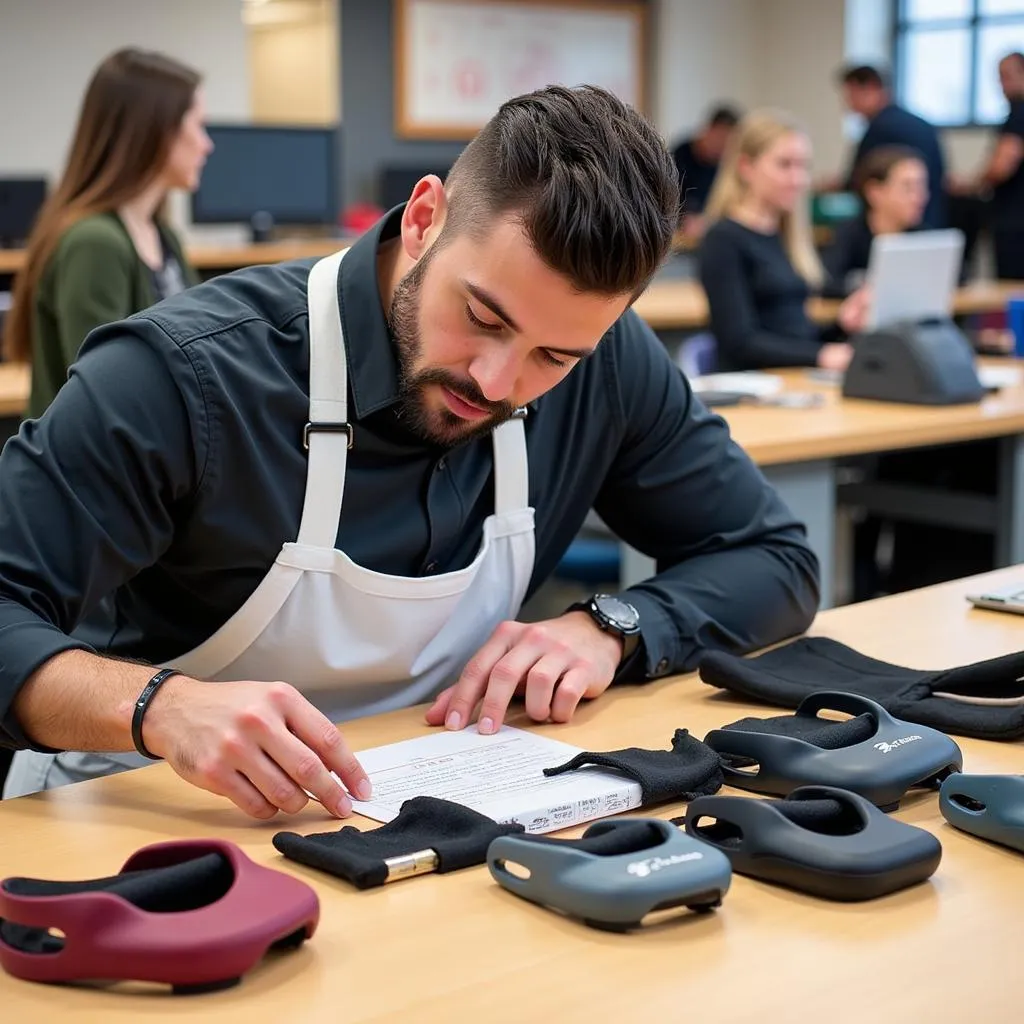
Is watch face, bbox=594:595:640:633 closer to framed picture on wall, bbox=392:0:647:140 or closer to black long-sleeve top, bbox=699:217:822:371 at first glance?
black long-sleeve top, bbox=699:217:822:371

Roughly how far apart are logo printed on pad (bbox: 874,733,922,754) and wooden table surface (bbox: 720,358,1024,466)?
1.60 meters

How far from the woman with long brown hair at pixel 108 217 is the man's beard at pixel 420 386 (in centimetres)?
187

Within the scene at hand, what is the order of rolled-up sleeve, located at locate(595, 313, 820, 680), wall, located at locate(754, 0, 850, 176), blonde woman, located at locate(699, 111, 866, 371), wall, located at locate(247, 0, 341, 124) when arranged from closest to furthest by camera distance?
rolled-up sleeve, located at locate(595, 313, 820, 680)
blonde woman, located at locate(699, 111, 866, 371)
wall, located at locate(247, 0, 341, 124)
wall, located at locate(754, 0, 850, 176)

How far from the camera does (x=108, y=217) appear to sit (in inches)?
132

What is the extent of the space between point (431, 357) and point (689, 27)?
31.4 ft

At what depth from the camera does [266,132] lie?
7.49 metres

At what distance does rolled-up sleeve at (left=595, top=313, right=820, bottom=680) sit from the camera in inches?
66.2

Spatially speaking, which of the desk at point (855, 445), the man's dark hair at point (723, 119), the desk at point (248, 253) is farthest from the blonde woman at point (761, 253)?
the man's dark hair at point (723, 119)

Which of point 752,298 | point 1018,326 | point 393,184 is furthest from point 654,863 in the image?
point 393,184

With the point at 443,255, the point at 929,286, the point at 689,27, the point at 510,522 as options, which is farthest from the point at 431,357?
the point at 689,27

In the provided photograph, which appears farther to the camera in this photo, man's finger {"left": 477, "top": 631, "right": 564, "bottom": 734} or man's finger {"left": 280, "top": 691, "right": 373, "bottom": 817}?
man's finger {"left": 477, "top": 631, "right": 564, "bottom": 734}

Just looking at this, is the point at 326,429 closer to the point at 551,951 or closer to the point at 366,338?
the point at 366,338

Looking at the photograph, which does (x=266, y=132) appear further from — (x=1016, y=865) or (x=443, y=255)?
(x=1016, y=865)

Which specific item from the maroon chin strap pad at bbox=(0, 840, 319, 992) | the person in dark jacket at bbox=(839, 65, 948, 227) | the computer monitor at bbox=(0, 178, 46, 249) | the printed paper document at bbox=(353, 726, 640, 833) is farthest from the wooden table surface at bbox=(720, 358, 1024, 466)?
the computer monitor at bbox=(0, 178, 46, 249)
